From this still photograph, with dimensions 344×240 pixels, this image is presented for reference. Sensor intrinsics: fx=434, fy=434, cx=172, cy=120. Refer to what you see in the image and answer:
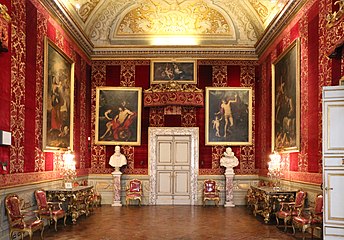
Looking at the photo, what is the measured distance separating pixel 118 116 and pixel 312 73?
883cm

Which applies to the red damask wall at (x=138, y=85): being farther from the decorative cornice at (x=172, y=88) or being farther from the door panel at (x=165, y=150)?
the door panel at (x=165, y=150)

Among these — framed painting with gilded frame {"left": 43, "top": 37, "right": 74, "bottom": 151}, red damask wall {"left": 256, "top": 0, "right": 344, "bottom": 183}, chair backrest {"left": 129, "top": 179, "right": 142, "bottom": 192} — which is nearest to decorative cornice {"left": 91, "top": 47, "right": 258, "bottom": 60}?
framed painting with gilded frame {"left": 43, "top": 37, "right": 74, "bottom": 151}

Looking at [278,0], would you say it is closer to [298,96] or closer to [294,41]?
[294,41]

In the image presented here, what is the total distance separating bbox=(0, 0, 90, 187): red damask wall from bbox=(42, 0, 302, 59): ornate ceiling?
4484 mm

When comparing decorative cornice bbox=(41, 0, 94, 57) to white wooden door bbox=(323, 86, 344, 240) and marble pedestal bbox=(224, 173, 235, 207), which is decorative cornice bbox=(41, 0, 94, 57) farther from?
white wooden door bbox=(323, 86, 344, 240)

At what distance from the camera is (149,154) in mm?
17516

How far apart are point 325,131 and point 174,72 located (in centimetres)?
960

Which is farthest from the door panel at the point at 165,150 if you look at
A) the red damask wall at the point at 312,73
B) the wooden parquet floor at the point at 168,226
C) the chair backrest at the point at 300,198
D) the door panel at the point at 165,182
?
the chair backrest at the point at 300,198

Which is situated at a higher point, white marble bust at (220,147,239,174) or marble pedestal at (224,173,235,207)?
white marble bust at (220,147,239,174)

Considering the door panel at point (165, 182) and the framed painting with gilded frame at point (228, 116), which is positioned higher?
the framed painting with gilded frame at point (228, 116)

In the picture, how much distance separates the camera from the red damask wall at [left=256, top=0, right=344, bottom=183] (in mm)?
9797

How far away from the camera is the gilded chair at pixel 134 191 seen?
55.3 feet

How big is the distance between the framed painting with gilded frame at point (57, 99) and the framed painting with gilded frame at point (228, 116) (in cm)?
575

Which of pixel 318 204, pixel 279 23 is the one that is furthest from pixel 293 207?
pixel 279 23
